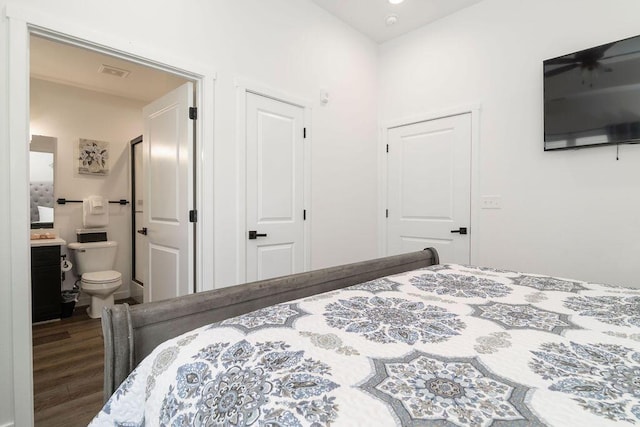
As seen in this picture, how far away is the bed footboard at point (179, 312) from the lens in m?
0.90

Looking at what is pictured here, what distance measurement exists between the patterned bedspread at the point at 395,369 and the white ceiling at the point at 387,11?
111 inches

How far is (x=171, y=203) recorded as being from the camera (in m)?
2.51

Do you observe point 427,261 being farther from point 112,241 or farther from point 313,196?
point 112,241

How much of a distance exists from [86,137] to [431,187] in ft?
13.0

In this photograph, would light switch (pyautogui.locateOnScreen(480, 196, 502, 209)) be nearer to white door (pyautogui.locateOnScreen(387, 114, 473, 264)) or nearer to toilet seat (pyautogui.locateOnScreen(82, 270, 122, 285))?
white door (pyautogui.locateOnScreen(387, 114, 473, 264))

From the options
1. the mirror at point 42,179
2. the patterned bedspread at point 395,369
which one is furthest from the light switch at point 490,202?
the mirror at point 42,179

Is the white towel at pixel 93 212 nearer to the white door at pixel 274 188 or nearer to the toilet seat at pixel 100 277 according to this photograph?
the toilet seat at pixel 100 277

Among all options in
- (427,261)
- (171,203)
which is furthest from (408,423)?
(171,203)

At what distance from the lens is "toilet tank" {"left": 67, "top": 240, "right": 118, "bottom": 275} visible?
3.62 metres

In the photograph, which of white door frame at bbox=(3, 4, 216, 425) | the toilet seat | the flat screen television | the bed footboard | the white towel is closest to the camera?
the bed footboard

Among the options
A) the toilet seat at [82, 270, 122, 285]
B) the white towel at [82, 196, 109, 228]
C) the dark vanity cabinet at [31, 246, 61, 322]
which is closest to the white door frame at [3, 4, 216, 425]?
the toilet seat at [82, 270, 122, 285]

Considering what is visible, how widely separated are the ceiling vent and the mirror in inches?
40.4

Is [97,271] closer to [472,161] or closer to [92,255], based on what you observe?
[92,255]

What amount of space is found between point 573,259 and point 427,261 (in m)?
1.25
